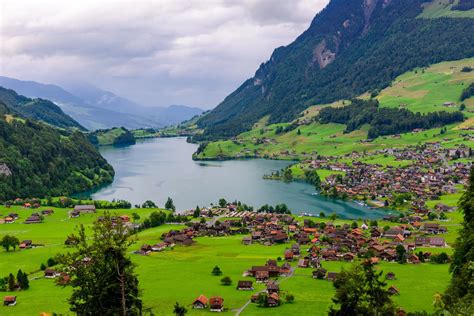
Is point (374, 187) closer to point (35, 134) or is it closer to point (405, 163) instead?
point (405, 163)

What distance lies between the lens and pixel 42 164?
159 m

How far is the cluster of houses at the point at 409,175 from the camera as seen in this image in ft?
416

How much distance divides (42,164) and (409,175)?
119m

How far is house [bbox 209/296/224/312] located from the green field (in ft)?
3.42

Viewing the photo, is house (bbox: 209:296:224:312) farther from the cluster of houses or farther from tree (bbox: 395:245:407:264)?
the cluster of houses

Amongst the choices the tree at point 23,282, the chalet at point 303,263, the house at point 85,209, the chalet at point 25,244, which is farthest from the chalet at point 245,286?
the house at point 85,209

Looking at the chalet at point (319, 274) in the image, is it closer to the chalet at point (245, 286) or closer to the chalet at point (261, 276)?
the chalet at point (261, 276)

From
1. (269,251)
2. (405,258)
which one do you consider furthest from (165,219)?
(405,258)

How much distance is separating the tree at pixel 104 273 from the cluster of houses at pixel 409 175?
94.8m

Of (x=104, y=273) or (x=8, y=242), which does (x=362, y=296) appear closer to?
(x=104, y=273)

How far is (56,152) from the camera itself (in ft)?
572

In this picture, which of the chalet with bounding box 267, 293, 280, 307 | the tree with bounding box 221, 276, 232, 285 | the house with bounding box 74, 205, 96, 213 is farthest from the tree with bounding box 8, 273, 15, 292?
the house with bounding box 74, 205, 96, 213

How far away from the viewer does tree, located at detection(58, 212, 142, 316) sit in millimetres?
23078

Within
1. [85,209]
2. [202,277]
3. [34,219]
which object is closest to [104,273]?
[202,277]
